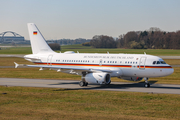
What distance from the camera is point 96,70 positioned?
3484 cm

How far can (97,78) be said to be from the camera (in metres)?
33.2

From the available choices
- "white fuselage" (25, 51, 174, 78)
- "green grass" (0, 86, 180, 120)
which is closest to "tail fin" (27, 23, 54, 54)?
"white fuselage" (25, 51, 174, 78)

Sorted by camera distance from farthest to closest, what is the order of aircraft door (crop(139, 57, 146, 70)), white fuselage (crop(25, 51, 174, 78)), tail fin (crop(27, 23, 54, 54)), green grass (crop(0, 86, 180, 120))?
tail fin (crop(27, 23, 54, 54)) < aircraft door (crop(139, 57, 146, 70)) < white fuselage (crop(25, 51, 174, 78)) < green grass (crop(0, 86, 180, 120))

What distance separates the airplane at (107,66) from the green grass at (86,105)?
4.90 meters

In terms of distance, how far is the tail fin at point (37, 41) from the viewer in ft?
138

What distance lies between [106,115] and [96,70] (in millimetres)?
15544

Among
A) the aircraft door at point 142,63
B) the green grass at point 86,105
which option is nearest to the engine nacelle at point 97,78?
the green grass at point 86,105

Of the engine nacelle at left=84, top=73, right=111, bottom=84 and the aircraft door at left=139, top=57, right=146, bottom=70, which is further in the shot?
the aircraft door at left=139, top=57, right=146, bottom=70

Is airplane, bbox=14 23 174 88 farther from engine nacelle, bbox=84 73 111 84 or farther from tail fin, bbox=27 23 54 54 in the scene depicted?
tail fin, bbox=27 23 54 54

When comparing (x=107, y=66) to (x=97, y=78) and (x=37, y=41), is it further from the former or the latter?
(x=37, y=41)

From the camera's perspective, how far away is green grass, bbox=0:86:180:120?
64.2ft

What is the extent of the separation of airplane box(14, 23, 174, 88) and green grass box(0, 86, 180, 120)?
193 inches

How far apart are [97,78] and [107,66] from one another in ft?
10.8

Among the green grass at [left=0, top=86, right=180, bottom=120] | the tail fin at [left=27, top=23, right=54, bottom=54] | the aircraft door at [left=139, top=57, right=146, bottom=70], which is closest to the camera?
the green grass at [left=0, top=86, right=180, bottom=120]
